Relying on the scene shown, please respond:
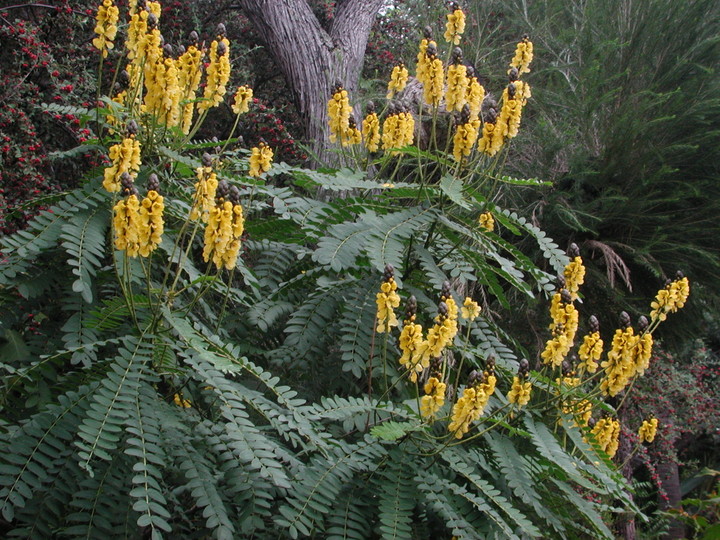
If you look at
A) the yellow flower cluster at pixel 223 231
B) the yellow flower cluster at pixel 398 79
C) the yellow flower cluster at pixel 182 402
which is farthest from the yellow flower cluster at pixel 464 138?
the yellow flower cluster at pixel 182 402

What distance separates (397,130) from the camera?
9.30ft

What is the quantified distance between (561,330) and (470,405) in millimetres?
541

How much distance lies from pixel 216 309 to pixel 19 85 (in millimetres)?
2343

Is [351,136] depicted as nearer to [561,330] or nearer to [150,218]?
[561,330]

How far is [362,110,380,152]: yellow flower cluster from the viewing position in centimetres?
291

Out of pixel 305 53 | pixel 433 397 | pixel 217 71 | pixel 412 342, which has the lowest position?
pixel 433 397

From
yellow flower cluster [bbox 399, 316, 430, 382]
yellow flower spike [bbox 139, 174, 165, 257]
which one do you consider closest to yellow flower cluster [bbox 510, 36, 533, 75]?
yellow flower cluster [bbox 399, 316, 430, 382]

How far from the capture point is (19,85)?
4.16m

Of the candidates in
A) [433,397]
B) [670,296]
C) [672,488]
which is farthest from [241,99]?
[672,488]

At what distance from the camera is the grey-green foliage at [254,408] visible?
1.82m

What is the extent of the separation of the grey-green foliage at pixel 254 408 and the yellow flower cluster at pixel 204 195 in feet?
0.66

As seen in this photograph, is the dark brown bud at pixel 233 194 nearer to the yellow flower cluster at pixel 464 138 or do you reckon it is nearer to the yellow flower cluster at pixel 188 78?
the yellow flower cluster at pixel 188 78

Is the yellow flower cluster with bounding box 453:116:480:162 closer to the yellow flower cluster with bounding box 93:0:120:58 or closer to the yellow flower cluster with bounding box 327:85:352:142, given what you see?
the yellow flower cluster with bounding box 327:85:352:142

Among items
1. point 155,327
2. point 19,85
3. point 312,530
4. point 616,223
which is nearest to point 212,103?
point 155,327
